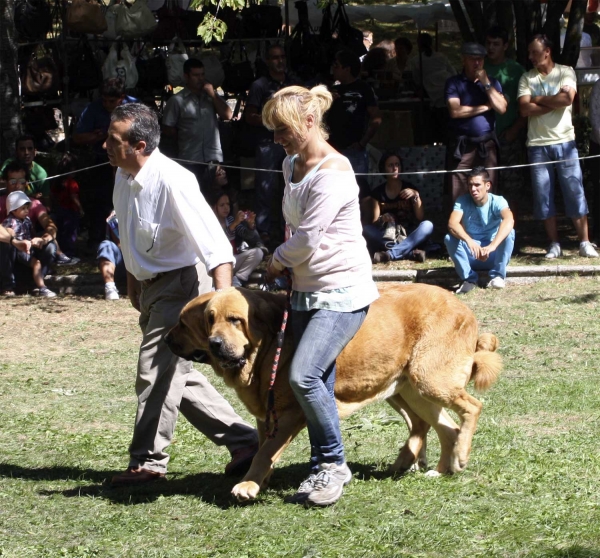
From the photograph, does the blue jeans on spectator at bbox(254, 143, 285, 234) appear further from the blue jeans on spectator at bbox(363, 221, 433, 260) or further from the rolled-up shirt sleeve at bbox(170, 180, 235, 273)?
the rolled-up shirt sleeve at bbox(170, 180, 235, 273)

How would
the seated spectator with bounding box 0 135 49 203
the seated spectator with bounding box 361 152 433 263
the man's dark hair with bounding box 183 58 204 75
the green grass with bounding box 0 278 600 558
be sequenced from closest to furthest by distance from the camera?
the green grass with bounding box 0 278 600 558, the seated spectator with bounding box 361 152 433 263, the seated spectator with bounding box 0 135 49 203, the man's dark hair with bounding box 183 58 204 75

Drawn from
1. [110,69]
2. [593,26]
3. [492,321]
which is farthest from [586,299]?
[593,26]

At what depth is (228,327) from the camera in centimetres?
501

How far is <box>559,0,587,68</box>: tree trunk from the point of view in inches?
587

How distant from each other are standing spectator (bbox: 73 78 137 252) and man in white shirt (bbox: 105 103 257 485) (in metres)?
6.88

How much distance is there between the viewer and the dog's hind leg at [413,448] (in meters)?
5.72

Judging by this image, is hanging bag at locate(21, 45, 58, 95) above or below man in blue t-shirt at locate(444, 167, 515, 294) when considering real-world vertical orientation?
above

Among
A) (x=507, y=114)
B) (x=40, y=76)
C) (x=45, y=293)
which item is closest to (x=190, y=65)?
(x=40, y=76)

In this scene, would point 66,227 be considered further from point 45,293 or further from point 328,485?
point 328,485

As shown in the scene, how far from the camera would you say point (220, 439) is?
5.88 m

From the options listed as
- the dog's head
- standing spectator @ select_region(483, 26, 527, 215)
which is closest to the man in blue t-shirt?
standing spectator @ select_region(483, 26, 527, 215)

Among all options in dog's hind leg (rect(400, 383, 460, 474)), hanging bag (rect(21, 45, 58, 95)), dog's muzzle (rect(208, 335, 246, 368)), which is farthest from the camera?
hanging bag (rect(21, 45, 58, 95))

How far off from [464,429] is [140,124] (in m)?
2.47

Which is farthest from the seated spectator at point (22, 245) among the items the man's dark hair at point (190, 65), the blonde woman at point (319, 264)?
the blonde woman at point (319, 264)
